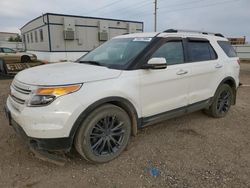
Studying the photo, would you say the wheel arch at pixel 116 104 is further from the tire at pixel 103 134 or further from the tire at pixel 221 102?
the tire at pixel 221 102

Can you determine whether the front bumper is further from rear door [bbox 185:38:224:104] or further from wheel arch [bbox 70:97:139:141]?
rear door [bbox 185:38:224:104]

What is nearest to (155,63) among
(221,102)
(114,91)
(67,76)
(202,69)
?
(114,91)

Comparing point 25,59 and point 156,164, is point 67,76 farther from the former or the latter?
point 25,59

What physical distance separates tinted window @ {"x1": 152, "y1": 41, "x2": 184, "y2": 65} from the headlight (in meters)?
1.54

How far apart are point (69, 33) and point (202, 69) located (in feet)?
63.2

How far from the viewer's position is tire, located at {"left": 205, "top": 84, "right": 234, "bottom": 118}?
455cm

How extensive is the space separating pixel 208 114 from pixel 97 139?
293 centimetres

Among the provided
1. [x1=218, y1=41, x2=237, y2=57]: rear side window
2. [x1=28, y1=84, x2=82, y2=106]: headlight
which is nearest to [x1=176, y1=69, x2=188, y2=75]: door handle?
[x1=218, y1=41, x2=237, y2=57]: rear side window

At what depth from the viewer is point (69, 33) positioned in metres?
21.2

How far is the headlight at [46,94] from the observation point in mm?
2457

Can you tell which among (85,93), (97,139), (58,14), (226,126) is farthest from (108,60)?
(58,14)

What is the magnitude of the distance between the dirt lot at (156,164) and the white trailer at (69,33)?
60.0ft

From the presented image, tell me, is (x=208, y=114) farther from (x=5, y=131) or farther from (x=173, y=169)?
(x=5, y=131)

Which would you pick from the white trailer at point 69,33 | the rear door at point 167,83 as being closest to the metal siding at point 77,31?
the white trailer at point 69,33
